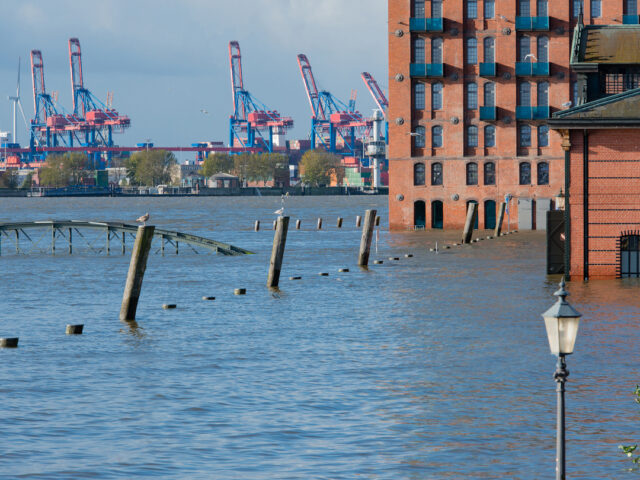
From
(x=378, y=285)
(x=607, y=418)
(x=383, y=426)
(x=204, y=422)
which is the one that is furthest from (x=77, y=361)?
(x=378, y=285)

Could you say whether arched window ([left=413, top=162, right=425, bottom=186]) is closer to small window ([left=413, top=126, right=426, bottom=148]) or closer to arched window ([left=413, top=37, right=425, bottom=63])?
small window ([left=413, top=126, right=426, bottom=148])

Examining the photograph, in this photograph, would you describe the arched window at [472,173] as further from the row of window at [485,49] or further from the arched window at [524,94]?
the row of window at [485,49]

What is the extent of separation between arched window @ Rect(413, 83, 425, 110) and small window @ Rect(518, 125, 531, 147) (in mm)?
8034

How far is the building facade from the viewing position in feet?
306

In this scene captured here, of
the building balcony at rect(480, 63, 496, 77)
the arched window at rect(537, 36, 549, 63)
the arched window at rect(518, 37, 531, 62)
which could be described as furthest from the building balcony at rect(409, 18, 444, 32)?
the arched window at rect(537, 36, 549, 63)

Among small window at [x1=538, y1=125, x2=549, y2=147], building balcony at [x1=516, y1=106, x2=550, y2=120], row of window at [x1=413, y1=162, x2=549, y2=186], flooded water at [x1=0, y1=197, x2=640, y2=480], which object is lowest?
flooded water at [x1=0, y1=197, x2=640, y2=480]

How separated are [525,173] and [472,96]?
24.9 feet

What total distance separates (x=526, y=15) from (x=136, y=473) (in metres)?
80.7

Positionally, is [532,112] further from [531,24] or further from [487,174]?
[531,24]

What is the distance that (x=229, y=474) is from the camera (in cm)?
1758

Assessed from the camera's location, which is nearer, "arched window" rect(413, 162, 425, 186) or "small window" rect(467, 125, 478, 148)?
"small window" rect(467, 125, 478, 148)

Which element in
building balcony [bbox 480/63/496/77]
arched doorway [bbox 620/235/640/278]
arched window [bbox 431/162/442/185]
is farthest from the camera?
arched window [bbox 431/162/442/185]

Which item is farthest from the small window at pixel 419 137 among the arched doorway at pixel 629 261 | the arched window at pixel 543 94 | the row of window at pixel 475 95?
the arched doorway at pixel 629 261

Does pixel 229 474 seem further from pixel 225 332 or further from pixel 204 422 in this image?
pixel 225 332
